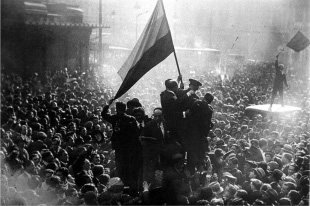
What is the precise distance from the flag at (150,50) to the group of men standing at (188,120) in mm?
672

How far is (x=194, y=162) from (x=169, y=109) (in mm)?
1198

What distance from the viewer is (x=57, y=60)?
28.7 m

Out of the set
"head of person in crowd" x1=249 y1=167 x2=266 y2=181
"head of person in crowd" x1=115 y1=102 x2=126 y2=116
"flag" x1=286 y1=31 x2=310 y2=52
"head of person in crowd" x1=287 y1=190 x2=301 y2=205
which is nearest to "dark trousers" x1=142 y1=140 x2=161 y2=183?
"head of person in crowd" x1=115 y1=102 x2=126 y2=116

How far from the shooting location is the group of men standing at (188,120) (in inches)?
332

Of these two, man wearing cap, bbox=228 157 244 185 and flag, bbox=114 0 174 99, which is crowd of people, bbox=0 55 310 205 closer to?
man wearing cap, bbox=228 157 244 185

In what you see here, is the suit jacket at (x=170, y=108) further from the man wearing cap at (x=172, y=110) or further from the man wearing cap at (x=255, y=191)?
the man wearing cap at (x=255, y=191)

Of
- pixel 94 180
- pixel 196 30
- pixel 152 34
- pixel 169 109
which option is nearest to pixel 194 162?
pixel 169 109

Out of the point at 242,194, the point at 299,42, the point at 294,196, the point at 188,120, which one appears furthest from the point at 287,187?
the point at 299,42

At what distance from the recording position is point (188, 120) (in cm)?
849

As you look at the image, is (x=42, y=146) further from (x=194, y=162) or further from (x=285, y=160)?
(x=285, y=160)

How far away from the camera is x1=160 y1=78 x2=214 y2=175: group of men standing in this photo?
8.42 metres

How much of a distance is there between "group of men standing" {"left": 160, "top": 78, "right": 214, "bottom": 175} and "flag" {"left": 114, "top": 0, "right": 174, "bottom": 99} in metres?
0.67

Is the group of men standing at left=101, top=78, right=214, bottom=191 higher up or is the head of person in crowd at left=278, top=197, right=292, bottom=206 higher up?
the group of men standing at left=101, top=78, right=214, bottom=191

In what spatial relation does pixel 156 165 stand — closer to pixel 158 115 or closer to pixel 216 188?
pixel 158 115
